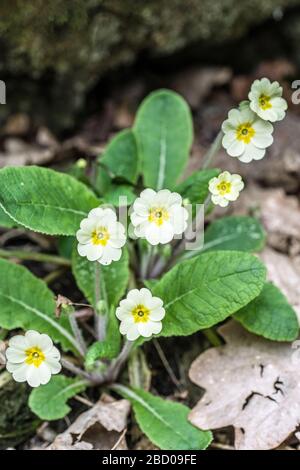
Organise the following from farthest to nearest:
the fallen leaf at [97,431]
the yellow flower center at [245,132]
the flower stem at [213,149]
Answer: the flower stem at [213,149]
the fallen leaf at [97,431]
the yellow flower center at [245,132]

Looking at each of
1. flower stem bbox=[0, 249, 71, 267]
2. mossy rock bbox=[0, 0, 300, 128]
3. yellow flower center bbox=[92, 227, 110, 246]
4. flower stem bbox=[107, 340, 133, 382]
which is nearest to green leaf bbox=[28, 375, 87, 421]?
flower stem bbox=[107, 340, 133, 382]

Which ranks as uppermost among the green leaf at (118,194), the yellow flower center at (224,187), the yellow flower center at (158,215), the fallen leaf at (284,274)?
the yellow flower center at (224,187)

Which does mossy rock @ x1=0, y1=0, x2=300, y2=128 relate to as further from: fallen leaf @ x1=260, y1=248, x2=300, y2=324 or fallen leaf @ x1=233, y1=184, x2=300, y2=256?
fallen leaf @ x1=260, y1=248, x2=300, y2=324

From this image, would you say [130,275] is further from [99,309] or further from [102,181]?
[99,309]

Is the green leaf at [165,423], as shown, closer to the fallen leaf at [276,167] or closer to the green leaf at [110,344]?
the green leaf at [110,344]

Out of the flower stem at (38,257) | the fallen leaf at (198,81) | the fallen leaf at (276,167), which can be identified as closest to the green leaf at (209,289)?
the flower stem at (38,257)

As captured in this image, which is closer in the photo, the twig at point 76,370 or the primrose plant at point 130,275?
the primrose plant at point 130,275

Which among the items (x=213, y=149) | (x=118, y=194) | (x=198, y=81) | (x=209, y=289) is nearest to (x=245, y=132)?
(x=213, y=149)

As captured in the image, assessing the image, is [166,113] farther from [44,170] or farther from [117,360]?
[117,360]
